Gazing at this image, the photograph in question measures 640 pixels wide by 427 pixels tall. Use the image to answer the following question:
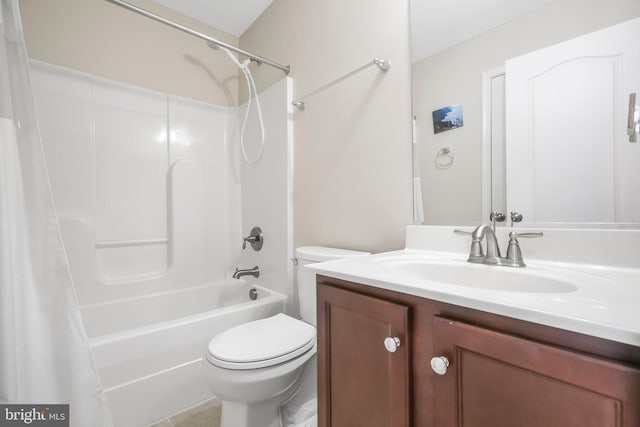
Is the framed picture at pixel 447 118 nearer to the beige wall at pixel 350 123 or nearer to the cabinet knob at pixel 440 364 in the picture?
the beige wall at pixel 350 123

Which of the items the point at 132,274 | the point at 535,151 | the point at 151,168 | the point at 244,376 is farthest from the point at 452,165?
the point at 132,274

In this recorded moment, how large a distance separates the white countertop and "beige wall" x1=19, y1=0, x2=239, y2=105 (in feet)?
6.48

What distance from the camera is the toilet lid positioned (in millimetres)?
1014

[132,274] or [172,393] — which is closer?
[172,393]

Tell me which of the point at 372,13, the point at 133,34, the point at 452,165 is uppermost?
the point at 133,34

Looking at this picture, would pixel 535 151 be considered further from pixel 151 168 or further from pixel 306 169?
pixel 151 168

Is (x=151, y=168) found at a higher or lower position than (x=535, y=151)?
higher

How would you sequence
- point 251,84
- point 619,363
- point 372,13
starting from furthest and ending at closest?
point 251,84 → point 372,13 → point 619,363

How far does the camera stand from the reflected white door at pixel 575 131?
747 mm

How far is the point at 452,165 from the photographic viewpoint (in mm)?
1098

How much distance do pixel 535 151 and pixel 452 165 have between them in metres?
0.27

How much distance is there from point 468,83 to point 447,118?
0.45 ft

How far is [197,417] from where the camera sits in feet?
4.45

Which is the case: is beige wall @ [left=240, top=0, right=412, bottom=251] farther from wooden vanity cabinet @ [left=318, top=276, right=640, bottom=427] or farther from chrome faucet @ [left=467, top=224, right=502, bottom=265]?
wooden vanity cabinet @ [left=318, top=276, right=640, bottom=427]
